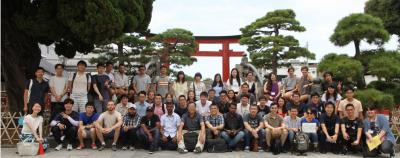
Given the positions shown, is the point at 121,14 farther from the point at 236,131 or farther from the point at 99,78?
the point at 236,131

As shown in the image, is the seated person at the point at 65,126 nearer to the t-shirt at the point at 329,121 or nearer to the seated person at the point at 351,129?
the t-shirt at the point at 329,121

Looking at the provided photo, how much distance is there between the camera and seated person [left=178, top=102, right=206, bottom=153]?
8.71 m

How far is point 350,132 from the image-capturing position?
351 inches

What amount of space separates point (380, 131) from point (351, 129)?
52cm

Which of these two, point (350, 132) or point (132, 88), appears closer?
point (350, 132)

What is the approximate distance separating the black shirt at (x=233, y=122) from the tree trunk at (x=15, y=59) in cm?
522

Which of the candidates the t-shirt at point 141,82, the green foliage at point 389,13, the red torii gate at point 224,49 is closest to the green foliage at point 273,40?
the green foliage at point 389,13

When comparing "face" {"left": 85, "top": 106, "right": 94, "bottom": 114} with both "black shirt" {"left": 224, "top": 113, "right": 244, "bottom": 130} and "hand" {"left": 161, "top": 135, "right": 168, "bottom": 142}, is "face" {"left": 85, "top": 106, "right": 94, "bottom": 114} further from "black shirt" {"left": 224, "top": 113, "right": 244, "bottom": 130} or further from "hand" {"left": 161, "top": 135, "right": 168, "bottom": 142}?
"black shirt" {"left": 224, "top": 113, "right": 244, "bottom": 130}

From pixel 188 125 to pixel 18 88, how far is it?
4.79m

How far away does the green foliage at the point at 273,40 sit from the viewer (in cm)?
2022

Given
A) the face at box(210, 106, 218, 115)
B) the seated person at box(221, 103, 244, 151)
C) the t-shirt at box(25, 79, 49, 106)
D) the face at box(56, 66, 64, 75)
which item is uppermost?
the face at box(56, 66, 64, 75)

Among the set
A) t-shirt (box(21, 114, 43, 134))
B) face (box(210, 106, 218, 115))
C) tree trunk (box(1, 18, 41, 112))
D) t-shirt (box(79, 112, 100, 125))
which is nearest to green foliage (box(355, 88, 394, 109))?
face (box(210, 106, 218, 115))

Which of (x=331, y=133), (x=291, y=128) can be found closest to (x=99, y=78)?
(x=291, y=128)

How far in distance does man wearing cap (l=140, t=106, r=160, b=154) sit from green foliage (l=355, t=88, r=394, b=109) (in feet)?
16.2
